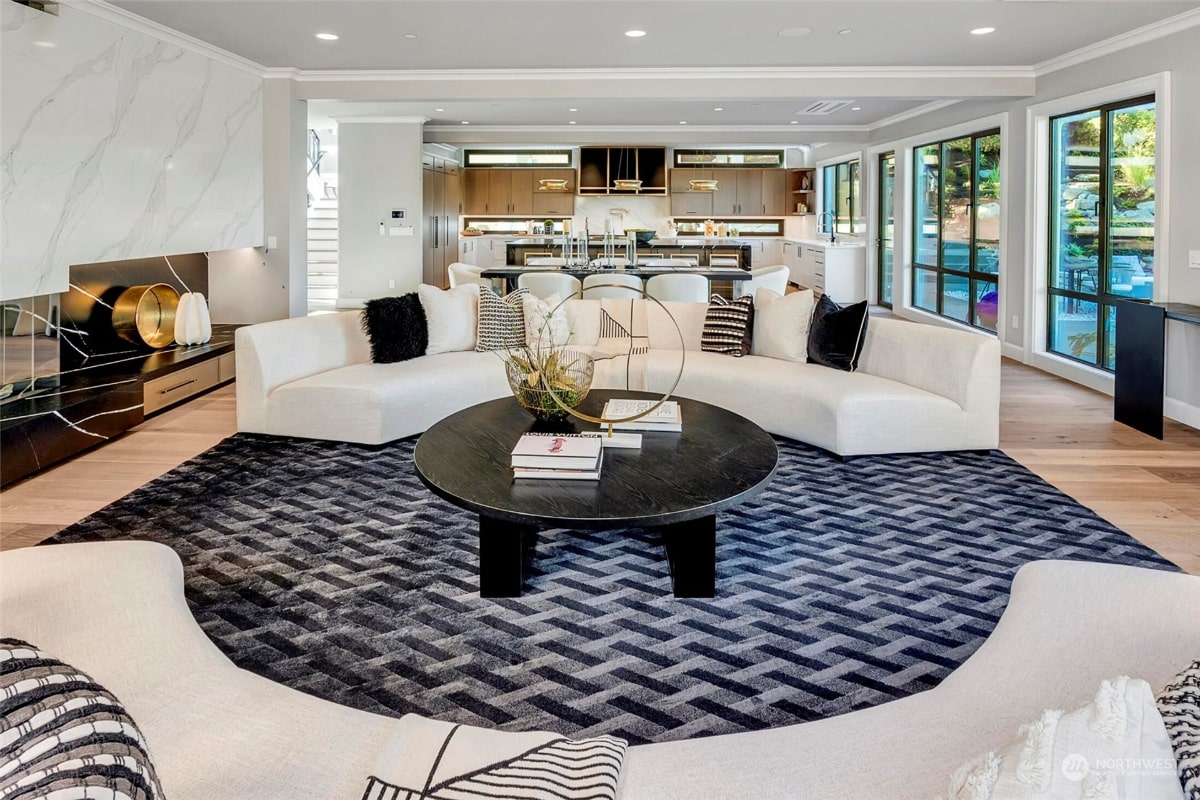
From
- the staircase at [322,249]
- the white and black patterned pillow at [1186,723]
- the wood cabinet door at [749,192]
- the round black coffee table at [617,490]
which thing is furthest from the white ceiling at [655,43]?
the wood cabinet door at [749,192]

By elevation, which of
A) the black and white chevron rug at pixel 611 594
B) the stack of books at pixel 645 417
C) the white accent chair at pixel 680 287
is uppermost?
the white accent chair at pixel 680 287

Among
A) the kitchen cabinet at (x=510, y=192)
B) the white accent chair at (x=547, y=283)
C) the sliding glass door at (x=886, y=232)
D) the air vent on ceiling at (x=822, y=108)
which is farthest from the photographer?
the kitchen cabinet at (x=510, y=192)

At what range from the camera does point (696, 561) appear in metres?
2.99

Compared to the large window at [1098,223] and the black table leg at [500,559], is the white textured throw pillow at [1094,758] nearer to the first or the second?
the black table leg at [500,559]

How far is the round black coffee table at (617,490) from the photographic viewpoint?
2.66m

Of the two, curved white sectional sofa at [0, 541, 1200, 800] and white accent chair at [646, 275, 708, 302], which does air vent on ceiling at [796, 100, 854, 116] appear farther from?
curved white sectional sofa at [0, 541, 1200, 800]

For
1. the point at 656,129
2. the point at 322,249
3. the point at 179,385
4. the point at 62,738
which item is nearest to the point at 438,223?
the point at 322,249

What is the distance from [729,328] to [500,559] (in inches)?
124

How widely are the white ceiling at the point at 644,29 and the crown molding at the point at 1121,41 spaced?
0.09 metres

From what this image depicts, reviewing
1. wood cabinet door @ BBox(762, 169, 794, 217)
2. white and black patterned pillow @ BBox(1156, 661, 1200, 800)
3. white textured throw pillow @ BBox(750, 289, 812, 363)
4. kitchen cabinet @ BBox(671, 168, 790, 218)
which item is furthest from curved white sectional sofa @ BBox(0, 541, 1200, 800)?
wood cabinet door @ BBox(762, 169, 794, 217)

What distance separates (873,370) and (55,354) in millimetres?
4763

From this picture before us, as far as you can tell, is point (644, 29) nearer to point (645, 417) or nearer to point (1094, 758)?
point (645, 417)

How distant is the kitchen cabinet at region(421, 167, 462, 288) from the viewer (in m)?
12.1

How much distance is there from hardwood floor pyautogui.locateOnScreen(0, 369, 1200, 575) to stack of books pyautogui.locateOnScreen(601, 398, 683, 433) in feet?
6.14
